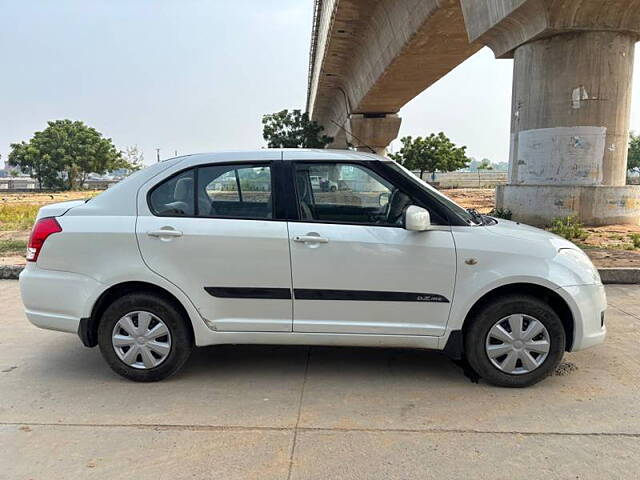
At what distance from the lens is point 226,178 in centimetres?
412

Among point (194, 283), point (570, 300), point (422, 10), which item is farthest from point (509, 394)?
point (422, 10)

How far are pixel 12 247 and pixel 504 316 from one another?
9.23 m

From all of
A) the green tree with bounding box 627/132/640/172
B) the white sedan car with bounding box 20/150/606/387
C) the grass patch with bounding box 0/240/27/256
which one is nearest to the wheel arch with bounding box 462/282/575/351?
the white sedan car with bounding box 20/150/606/387

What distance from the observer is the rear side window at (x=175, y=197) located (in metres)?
4.05

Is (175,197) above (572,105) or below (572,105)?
below

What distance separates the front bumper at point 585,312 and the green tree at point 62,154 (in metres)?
61.4

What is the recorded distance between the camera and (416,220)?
3.75 meters

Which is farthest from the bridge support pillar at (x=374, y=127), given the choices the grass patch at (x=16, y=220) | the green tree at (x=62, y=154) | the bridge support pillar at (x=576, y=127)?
the green tree at (x=62, y=154)

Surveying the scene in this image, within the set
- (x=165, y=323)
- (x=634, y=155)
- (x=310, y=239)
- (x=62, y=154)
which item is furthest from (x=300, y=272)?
(x=634, y=155)

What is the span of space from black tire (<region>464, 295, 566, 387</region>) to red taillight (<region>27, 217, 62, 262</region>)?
10.5ft

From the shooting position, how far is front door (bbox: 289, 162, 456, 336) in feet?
12.6

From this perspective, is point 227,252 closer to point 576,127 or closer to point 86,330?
point 86,330

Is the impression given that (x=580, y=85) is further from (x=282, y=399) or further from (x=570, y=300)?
(x=282, y=399)

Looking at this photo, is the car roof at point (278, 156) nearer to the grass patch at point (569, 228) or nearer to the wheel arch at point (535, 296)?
the wheel arch at point (535, 296)
